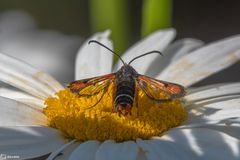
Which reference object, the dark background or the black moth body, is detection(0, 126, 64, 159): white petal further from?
the dark background

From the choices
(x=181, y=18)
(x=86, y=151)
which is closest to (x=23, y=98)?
(x=86, y=151)

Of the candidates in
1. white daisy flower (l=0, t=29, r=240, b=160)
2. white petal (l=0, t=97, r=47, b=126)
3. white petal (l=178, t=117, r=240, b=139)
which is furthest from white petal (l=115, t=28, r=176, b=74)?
white petal (l=178, t=117, r=240, b=139)

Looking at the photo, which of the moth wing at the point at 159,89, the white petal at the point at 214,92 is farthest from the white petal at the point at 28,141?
the white petal at the point at 214,92

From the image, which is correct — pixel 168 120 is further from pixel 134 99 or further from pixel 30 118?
pixel 30 118

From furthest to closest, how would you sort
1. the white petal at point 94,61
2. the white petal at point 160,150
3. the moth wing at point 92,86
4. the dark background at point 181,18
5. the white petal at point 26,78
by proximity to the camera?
the dark background at point 181,18 → the white petal at point 94,61 → the white petal at point 26,78 → the moth wing at point 92,86 → the white petal at point 160,150

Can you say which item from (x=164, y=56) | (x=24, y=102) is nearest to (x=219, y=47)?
(x=164, y=56)

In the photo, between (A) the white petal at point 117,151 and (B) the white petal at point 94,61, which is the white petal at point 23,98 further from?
(A) the white petal at point 117,151
